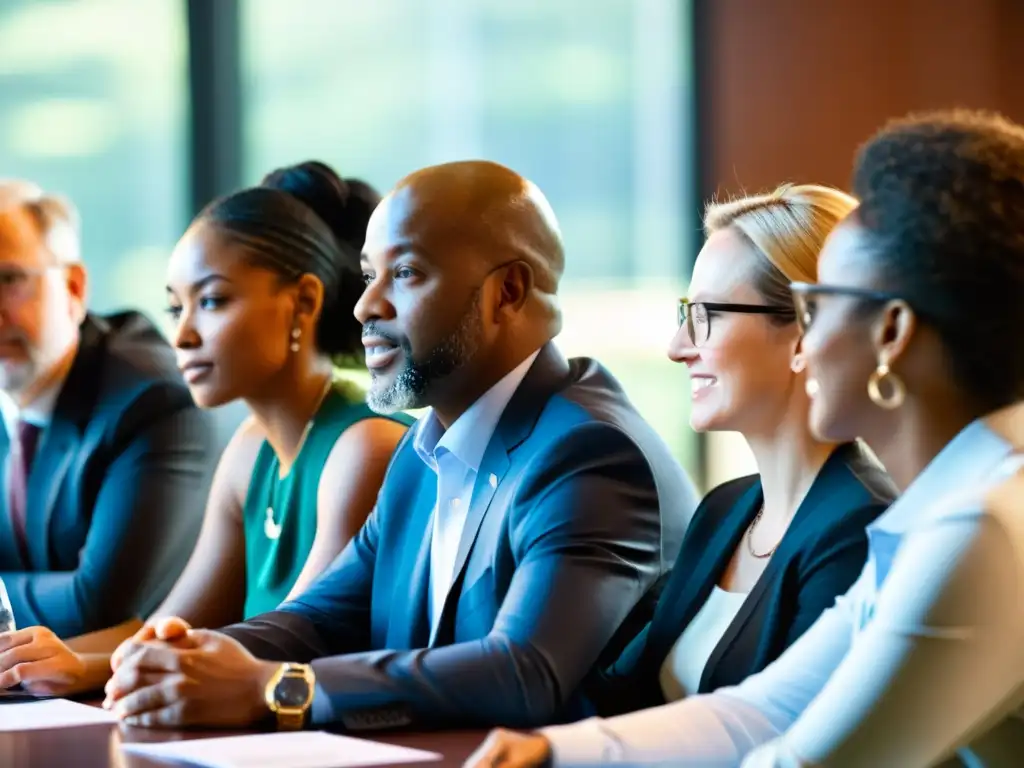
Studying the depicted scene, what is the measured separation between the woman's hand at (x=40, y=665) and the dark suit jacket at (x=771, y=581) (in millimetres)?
775

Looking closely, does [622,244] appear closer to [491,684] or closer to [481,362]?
[481,362]

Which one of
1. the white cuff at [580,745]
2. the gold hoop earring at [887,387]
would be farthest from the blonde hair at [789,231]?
the white cuff at [580,745]

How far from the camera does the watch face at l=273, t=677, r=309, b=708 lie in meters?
1.99

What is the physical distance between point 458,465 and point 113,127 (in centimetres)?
316

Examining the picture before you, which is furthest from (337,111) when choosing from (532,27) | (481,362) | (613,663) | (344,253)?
(613,663)

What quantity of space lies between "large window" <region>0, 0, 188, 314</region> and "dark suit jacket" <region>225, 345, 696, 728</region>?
281 cm

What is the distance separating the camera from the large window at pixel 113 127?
16.7 ft

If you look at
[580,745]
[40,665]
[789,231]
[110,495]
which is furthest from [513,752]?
[110,495]

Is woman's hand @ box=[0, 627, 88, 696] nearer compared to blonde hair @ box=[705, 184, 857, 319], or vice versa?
blonde hair @ box=[705, 184, 857, 319]

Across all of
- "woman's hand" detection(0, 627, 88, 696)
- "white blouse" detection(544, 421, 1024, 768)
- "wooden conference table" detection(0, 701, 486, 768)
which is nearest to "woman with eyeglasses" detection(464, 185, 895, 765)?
"wooden conference table" detection(0, 701, 486, 768)

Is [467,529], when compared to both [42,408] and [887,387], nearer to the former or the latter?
[887,387]

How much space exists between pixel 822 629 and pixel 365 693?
60cm

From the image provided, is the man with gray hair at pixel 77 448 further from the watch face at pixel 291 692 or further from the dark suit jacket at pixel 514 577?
the watch face at pixel 291 692

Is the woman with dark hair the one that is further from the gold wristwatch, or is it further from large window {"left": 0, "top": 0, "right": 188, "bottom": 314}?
large window {"left": 0, "top": 0, "right": 188, "bottom": 314}
